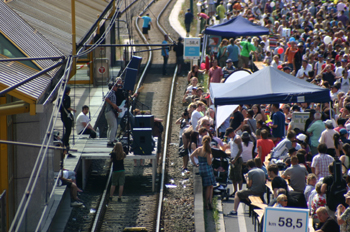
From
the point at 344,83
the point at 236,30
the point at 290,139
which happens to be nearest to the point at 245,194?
the point at 290,139

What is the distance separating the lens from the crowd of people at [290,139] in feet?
31.4

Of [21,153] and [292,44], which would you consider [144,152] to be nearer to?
[21,153]

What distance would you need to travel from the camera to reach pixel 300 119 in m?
13.7

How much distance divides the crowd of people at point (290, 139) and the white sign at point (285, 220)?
0.97 meters

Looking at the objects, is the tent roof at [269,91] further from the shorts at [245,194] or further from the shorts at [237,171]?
the shorts at [245,194]

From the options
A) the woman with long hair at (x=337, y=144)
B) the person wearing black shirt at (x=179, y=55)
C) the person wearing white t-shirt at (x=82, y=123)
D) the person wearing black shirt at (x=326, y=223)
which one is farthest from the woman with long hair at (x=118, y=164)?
the person wearing black shirt at (x=179, y=55)

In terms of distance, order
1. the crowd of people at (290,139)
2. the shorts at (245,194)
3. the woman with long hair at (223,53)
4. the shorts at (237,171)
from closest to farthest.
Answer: the crowd of people at (290,139)
the shorts at (245,194)
the shorts at (237,171)
the woman with long hair at (223,53)

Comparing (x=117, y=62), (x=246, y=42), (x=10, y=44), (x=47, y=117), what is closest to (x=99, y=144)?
(x=47, y=117)

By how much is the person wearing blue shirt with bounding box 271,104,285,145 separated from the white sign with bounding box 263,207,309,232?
659 cm

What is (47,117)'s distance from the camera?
463 inches

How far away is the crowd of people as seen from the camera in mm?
9578

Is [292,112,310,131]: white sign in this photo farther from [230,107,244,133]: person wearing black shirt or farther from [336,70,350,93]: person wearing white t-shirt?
[336,70,350,93]: person wearing white t-shirt

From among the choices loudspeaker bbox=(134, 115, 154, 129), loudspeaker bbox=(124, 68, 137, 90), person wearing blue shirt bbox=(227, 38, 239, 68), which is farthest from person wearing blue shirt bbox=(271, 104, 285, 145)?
person wearing blue shirt bbox=(227, 38, 239, 68)

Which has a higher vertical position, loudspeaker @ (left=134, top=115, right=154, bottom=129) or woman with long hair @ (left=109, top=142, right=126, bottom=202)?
loudspeaker @ (left=134, top=115, right=154, bottom=129)
